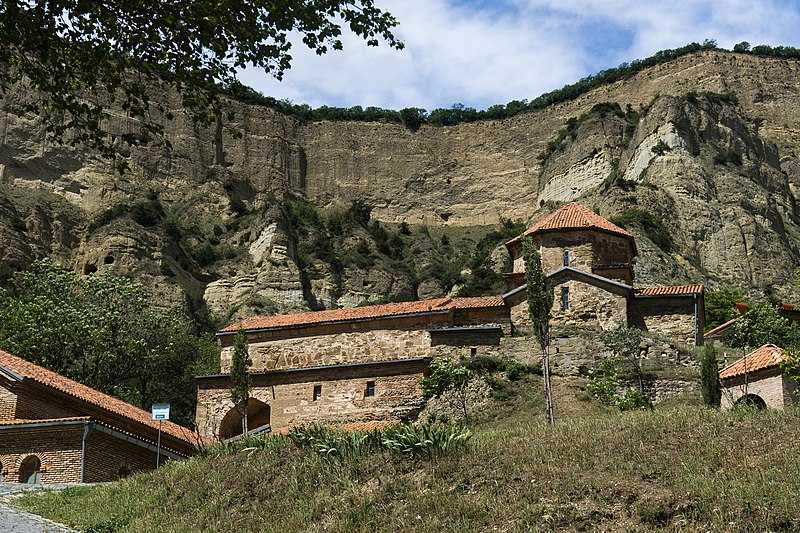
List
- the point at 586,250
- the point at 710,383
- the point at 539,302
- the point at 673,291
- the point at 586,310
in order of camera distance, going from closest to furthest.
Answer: the point at 710,383, the point at 539,302, the point at 586,310, the point at 673,291, the point at 586,250

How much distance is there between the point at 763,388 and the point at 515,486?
45.2 feet

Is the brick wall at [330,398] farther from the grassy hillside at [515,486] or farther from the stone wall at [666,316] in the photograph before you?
the grassy hillside at [515,486]

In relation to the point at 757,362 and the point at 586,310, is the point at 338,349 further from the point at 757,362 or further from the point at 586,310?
the point at 757,362

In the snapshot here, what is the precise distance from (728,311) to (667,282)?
3254mm

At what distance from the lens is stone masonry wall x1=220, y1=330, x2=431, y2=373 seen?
34062 millimetres

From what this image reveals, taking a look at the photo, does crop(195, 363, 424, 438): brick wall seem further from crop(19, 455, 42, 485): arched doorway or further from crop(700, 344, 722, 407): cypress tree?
crop(700, 344, 722, 407): cypress tree

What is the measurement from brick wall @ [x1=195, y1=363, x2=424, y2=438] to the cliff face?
21229 millimetres

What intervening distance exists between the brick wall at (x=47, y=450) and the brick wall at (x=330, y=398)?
31.5 ft

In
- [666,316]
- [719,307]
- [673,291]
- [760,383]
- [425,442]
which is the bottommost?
[425,442]

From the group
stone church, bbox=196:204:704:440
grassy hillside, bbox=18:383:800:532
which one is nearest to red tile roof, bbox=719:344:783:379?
stone church, bbox=196:204:704:440

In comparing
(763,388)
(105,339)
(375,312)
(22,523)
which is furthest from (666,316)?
(22,523)

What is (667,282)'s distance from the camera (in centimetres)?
4903

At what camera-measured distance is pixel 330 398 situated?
32.5 m

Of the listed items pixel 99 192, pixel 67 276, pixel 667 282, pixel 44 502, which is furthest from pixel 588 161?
pixel 44 502
